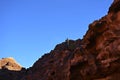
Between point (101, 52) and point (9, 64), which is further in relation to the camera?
point (9, 64)

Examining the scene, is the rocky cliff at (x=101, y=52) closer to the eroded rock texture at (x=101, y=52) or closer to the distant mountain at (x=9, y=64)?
the eroded rock texture at (x=101, y=52)

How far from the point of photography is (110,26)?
134ft

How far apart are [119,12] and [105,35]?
437 cm

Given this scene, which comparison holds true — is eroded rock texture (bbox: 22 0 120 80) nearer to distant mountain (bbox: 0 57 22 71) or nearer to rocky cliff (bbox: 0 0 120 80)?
rocky cliff (bbox: 0 0 120 80)

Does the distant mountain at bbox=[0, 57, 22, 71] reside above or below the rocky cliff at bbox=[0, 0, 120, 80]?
above

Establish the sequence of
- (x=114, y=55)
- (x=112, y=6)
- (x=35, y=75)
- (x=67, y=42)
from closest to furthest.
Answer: (x=114, y=55) < (x=112, y=6) < (x=35, y=75) < (x=67, y=42)

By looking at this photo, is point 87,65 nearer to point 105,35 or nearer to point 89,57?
point 89,57

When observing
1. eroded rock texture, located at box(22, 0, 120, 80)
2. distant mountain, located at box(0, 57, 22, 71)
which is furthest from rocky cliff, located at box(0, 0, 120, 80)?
distant mountain, located at box(0, 57, 22, 71)

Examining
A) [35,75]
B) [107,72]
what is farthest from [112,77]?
[35,75]

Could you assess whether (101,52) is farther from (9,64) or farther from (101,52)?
(9,64)

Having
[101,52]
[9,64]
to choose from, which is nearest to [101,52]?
[101,52]

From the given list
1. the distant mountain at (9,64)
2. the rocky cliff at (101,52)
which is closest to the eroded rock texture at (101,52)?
the rocky cliff at (101,52)

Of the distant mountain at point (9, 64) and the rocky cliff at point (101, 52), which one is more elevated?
the distant mountain at point (9, 64)

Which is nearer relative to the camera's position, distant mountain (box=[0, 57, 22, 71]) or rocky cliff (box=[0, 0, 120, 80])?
rocky cliff (box=[0, 0, 120, 80])
